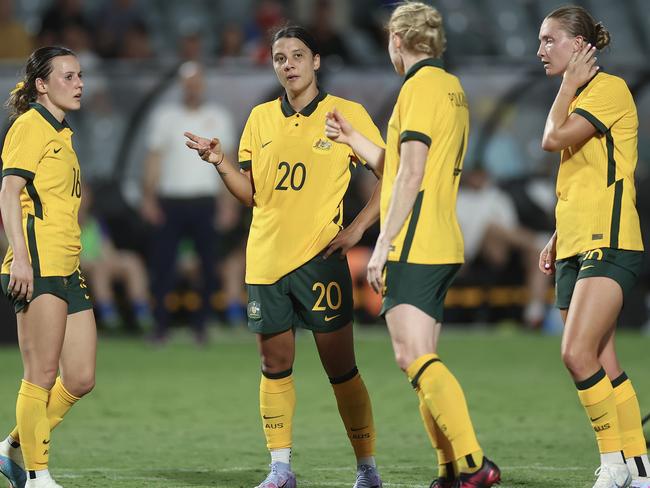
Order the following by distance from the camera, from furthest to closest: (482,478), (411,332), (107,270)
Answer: (107,270), (411,332), (482,478)

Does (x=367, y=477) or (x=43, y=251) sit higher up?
(x=43, y=251)

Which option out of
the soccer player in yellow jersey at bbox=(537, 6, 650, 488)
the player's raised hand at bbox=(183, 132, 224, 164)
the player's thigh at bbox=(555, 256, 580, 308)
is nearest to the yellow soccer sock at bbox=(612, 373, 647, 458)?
the soccer player in yellow jersey at bbox=(537, 6, 650, 488)

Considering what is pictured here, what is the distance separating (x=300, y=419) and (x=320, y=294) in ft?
8.05

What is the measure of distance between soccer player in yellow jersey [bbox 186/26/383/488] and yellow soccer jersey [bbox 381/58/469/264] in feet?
2.28

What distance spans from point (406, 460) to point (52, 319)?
212 centimetres

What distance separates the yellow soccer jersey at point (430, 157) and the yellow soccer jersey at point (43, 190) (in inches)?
58.9

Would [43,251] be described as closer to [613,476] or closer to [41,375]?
[41,375]

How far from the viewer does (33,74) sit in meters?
6.11

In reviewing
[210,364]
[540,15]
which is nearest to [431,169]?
[210,364]

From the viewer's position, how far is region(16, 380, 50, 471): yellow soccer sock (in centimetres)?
582

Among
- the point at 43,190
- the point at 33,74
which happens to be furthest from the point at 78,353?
the point at 33,74

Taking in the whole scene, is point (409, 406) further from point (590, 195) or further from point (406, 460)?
point (590, 195)

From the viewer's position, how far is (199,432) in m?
7.90

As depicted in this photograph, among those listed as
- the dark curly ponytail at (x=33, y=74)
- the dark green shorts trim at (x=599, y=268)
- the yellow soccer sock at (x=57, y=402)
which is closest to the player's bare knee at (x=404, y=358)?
the dark green shorts trim at (x=599, y=268)
